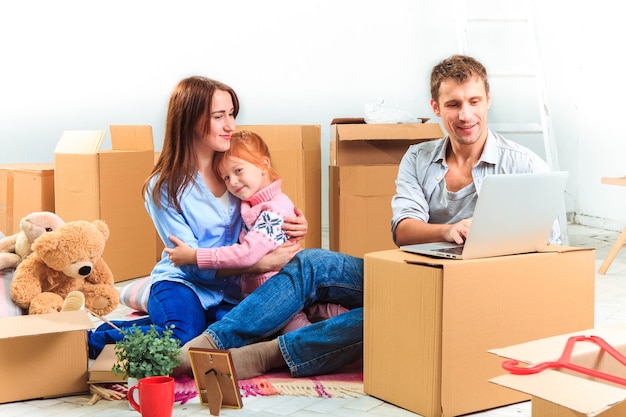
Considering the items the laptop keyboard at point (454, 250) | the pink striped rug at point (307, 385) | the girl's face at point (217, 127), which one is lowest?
the pink striped rug at point (307, 385)

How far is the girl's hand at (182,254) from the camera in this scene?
2094 millimetres

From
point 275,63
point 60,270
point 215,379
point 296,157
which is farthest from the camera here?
point 275,63

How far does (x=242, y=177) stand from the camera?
218 cm

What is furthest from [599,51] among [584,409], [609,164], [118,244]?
[584,409]

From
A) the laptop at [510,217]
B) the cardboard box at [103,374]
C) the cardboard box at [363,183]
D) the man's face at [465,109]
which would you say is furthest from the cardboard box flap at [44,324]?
the cardboard box at [363,183]

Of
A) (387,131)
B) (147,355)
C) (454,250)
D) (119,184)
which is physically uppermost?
(387,131)

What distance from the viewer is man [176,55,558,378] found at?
6.38 ft

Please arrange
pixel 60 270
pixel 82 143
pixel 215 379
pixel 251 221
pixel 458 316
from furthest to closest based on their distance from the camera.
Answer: pixel 82 143 → pixel 60 270 → pixel 251 221 → pixel 215 379 → pixel 458 316

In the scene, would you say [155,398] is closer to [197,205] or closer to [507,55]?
[197,205]

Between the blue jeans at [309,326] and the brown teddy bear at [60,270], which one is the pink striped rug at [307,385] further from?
the brown teddy bear at [60,270]

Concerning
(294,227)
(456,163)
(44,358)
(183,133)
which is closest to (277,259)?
(294,227)

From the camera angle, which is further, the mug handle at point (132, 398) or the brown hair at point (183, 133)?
the brown hair at point (183, 133)

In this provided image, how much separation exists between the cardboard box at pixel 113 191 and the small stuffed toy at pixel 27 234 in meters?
0.64

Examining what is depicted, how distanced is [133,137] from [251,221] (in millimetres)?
1361
